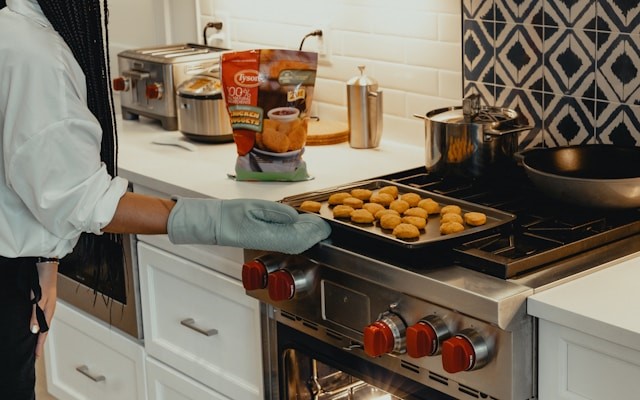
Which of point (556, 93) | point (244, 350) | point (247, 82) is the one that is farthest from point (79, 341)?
point (556, 93)

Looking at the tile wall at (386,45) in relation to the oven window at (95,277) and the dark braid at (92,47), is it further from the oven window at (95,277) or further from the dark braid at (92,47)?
the dark braid at (92,47)

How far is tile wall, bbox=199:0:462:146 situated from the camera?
2771 millimetres

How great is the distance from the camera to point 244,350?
245 centimetres

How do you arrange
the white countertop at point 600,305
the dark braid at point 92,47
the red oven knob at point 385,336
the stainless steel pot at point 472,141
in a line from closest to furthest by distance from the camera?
the white countertop at point 600,305, the red oven knob at point 385,336, the dark braid at point 92,47, the stainless steel pot at point 472,141

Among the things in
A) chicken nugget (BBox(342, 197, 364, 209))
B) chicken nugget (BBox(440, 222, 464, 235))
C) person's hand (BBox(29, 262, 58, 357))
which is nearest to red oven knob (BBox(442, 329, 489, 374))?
chicken nugget (BBox(440, 222, 464, 235))

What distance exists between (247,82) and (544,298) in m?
1.02

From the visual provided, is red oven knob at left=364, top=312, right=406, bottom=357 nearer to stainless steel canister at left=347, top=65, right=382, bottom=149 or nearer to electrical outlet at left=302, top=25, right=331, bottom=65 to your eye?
stainless steel canister at left=347, top=65, right=382, bottom=149

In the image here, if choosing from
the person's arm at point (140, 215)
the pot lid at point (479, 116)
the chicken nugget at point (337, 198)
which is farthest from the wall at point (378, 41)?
the person's arm at point (140, 215)

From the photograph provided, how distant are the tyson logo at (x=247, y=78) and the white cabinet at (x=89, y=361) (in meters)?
0.83

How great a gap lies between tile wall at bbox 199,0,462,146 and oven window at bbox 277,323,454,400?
86 centimetres

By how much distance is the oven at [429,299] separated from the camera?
5.75ft

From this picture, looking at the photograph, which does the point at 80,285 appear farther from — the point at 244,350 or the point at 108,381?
the point at 244,350

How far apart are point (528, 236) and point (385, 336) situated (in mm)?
341

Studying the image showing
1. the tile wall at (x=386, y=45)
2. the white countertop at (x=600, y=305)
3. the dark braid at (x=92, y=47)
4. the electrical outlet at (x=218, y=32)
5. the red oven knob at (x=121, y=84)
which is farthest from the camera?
the electrical outlet at (x=218, y=32)
